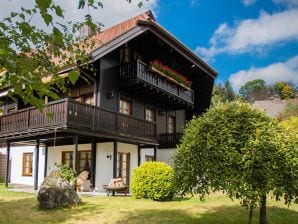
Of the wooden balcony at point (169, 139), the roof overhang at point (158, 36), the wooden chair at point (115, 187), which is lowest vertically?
the wooden chair at point (115, 187)

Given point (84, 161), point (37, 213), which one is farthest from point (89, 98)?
point (37, 213)

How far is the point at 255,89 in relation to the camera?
411 ft

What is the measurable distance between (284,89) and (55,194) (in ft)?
→ 327

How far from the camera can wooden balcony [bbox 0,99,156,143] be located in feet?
47.0

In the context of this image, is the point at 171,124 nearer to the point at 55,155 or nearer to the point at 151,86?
the point at 151,86

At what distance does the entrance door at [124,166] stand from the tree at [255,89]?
337 feet

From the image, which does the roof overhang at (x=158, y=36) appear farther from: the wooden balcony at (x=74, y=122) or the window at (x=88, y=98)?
the wooden balcony at (x=74, y=122)

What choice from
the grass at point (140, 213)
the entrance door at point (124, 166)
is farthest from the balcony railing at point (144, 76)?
the grass at point (140, 213)

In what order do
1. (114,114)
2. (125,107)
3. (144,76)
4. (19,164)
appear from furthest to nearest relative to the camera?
(19,164), (125,107), (144,76), (114,114)

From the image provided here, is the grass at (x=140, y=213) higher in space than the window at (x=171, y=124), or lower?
lower

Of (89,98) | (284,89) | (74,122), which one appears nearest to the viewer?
(74,122)

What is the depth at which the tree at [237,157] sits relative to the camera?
7.43m

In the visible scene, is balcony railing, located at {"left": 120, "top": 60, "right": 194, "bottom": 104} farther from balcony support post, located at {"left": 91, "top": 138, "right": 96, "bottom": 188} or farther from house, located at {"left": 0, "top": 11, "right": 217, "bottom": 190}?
balcony support post, located at {"left": 91, "top": 138, "right": 96, "bottom": 188}

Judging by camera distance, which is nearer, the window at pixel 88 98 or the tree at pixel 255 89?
the window at pixel 88 98
